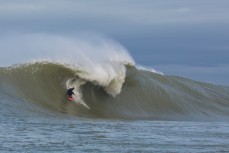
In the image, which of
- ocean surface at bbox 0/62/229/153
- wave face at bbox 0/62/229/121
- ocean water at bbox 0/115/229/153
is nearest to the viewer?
ocean water at bbox 0/115/229/153

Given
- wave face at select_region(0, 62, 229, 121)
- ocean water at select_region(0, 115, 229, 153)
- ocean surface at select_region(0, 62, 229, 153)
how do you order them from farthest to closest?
wave face at select_region(0, 62, 229, 121)
ocean surface at select_region(0, 62, 229, 153)
ocean water at select_region(0, 115, 229, 153)

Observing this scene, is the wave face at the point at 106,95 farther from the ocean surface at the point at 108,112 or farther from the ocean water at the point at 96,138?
the ocean water at the point at 96,138

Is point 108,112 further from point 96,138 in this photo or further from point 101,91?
point 96,138

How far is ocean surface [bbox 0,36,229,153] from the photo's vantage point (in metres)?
10.4

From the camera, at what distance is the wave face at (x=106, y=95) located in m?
17.4

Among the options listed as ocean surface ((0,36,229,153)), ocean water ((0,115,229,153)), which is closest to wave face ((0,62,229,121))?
ocean surface ((0,36,229,153))

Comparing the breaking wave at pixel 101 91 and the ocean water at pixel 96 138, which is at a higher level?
the breaking wave at pixel 101 91

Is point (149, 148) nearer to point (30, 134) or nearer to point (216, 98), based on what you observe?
point (30, 134)

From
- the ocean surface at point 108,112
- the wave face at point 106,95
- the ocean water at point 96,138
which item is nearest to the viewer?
the ocean water at point 96,138

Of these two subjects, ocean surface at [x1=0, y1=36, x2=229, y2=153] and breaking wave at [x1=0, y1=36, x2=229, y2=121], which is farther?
breaking wave at [x1=0, y1=36, x2=229, y2=121]

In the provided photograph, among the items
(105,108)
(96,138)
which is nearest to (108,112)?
(105,108)

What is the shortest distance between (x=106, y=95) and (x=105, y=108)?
1233mm

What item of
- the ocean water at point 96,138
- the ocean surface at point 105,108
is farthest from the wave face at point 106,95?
the ocean water at point 96,138

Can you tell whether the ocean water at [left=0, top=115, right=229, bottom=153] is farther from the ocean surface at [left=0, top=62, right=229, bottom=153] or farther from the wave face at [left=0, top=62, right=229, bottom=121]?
the wave face at [left=0, top=62, right=229, bottom=121]
